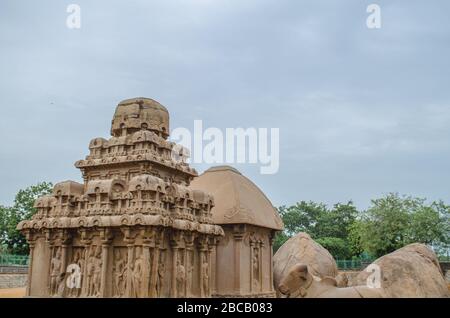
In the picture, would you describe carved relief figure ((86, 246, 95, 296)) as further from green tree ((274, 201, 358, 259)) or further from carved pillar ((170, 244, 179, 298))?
green tree ((274, 201, 358, 259))

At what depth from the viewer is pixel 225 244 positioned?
51.7 feet

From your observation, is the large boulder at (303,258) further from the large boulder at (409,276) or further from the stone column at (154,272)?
the stone column at (154,272)

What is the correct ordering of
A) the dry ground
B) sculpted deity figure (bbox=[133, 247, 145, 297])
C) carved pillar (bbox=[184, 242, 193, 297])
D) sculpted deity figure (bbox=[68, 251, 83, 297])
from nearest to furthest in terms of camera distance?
sculpted deity figure (bbox=[133, 247, 145, 297])
sculpted deity figure (bbox=[68, 251, 83, 297])
carved pillar (bbox=[184, 242, 193, 297])
the dry ground

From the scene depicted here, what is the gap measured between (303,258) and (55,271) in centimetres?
1319

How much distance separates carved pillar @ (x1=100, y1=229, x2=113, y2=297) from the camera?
1048cm

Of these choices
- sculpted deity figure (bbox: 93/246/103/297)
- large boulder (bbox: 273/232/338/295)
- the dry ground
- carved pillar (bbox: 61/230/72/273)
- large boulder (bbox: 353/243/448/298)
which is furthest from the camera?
the dry ground

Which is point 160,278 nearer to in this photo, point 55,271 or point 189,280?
point 189,280

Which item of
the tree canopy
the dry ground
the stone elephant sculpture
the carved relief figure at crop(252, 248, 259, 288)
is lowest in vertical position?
the dry ground

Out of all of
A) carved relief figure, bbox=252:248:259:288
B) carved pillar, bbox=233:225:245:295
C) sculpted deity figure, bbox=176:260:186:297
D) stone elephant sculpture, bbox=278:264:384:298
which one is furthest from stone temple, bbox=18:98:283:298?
carved relief figure, bbox=252:248:259:288

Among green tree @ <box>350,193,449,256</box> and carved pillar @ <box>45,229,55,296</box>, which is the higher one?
green tree @ <box>350,193,449,256</box>

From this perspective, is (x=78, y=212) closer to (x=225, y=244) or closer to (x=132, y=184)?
(x=132, y=184)

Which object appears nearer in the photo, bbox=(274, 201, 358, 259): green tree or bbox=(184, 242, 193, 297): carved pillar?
bbox=(184, 242, 193, 297): carved pillar

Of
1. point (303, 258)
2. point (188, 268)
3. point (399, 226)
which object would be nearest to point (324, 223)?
point (399, 226)

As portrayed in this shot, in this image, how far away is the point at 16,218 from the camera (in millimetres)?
35375
